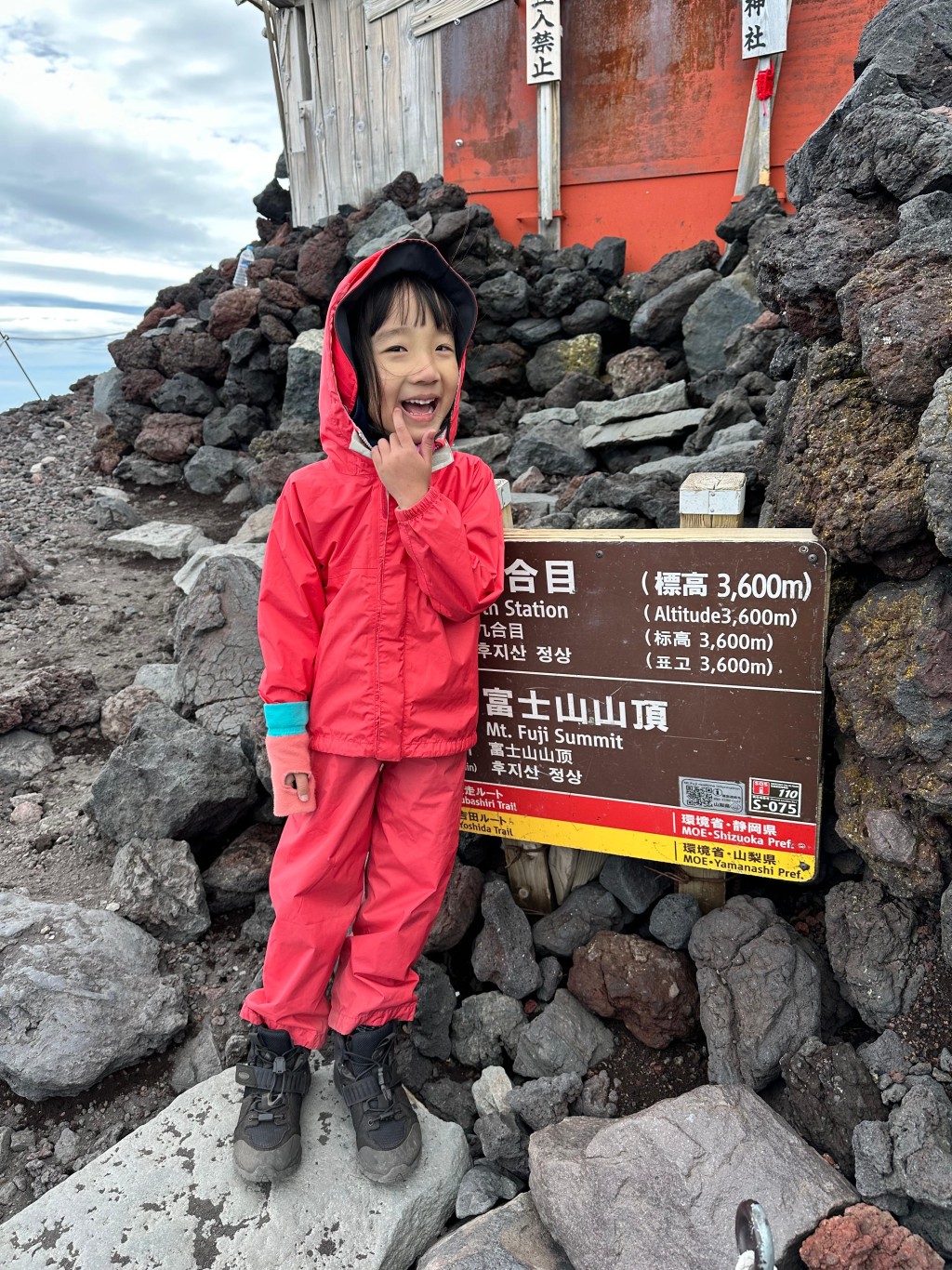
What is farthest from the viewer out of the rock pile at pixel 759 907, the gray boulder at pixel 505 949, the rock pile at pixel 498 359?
the rock pile at pixel 498 359

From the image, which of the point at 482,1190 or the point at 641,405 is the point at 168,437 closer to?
the point at 641,405

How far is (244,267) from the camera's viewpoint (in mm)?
11461

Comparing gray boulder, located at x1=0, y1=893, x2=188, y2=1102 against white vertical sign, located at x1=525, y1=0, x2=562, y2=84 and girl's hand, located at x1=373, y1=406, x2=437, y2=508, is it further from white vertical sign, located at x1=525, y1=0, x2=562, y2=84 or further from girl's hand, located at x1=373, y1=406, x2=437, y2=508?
white vertical sign, located at x1=525, y1=0, x2=562, y2=84

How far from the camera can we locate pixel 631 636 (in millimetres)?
2727

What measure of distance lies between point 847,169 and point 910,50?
1.93 ft

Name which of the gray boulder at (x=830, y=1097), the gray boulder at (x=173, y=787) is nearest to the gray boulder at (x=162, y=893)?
the gray boulder at (x=173, y=787)

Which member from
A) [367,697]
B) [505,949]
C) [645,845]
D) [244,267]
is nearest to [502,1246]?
[505,949]

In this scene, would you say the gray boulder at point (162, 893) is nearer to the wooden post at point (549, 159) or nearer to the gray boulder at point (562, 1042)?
the gray boulder at point (562, 1042)

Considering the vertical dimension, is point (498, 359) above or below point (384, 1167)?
above

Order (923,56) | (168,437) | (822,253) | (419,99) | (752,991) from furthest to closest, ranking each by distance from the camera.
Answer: (419,99) → (168,437) → (923,56) → (822,253) → (752,991)

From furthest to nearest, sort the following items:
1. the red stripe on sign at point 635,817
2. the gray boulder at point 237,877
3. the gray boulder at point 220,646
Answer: the gray boulder at point 220,646, the gray boulder at point 237,877, the red stripe on sign at point 635,817

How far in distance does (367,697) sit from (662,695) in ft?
3.04

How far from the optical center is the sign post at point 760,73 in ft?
27.0

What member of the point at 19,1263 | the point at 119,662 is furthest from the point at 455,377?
the point at 119,662
